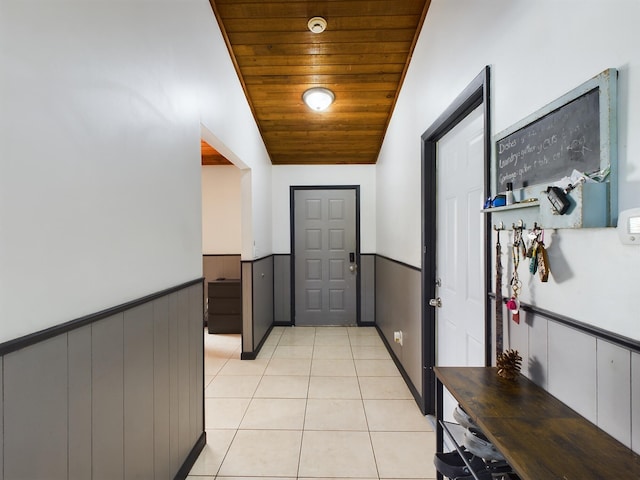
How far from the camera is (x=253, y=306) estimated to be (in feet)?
11.7

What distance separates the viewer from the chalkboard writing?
896 millimetres

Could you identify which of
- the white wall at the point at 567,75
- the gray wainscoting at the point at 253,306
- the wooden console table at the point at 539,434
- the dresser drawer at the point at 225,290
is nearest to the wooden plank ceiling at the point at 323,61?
the white wall at the point at 567,75

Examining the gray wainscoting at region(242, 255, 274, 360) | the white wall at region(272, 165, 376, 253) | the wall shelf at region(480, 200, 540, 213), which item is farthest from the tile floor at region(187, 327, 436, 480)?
the white wall at region(272, 165, 376, 253)

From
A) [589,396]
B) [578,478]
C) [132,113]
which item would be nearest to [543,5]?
[589,396]

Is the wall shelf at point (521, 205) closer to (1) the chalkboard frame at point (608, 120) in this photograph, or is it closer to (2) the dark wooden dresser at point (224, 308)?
(1) the chalkboard frame at point (608, 120)

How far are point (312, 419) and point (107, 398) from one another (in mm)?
1493

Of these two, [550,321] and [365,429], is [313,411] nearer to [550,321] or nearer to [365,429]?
[365,429]

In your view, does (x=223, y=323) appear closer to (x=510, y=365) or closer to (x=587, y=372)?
(x=510, y=365)

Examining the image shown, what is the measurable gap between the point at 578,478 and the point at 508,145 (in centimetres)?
107

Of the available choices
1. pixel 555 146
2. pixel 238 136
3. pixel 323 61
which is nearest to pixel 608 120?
pixel 555 146

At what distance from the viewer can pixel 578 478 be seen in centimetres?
69

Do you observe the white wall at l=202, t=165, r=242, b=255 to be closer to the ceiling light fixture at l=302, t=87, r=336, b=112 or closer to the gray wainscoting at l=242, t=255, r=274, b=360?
the gray wainscoting at l=242, t=255, r=274, b=360

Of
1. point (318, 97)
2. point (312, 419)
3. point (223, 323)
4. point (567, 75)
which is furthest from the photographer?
point (223, 323)

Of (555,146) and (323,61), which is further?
(323,61)
